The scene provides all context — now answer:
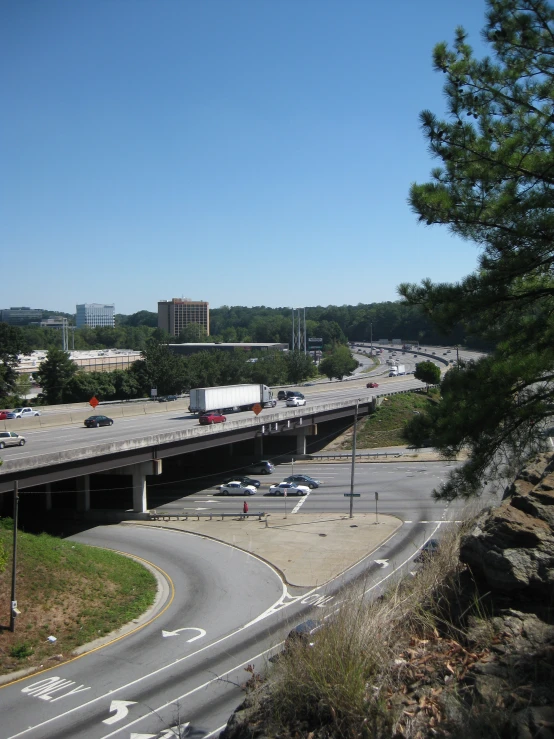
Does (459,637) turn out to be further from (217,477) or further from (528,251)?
(217,477)

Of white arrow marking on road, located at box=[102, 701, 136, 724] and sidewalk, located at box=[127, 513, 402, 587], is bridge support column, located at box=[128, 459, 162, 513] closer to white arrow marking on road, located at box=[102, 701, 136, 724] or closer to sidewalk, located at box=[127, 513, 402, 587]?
sidewalk, located at box=[127, 513, 402, 587]

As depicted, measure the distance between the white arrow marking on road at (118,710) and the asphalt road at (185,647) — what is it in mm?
25

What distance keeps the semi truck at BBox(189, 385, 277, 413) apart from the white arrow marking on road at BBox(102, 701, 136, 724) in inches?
1440

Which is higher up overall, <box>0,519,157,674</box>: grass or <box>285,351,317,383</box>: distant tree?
<box>285,351,317,383</box>: distant tree

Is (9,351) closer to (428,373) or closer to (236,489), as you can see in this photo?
(236,489)

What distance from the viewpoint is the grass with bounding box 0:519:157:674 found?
1784cm

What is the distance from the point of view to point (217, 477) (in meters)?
47.1

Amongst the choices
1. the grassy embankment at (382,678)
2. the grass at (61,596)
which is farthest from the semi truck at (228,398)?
the grassy embankment at (382,678)

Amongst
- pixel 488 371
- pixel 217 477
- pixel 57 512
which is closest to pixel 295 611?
pixel 488 371

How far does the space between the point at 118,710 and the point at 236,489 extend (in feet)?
86.8

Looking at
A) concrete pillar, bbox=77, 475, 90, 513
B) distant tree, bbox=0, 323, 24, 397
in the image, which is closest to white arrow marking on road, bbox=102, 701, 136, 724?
concrete pillar, bbox=77, 475, 90, 513

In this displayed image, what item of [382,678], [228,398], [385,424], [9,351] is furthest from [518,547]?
[9,351]

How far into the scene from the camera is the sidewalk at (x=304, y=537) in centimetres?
2475

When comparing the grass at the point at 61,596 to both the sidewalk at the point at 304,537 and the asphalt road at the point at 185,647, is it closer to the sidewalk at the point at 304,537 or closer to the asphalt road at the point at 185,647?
the asphalt road at the point at 185,647
